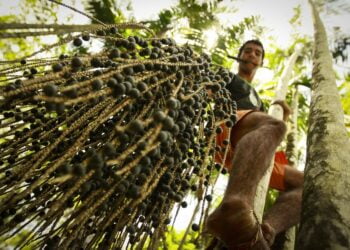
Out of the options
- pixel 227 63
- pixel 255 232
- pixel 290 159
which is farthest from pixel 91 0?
pixel 255 232

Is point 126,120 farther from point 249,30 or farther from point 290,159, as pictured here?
point 249,30

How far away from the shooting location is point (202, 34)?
19.0ft

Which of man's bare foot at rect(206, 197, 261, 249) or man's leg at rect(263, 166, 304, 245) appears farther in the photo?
man's leg at rect(263, 166, 304, 245)

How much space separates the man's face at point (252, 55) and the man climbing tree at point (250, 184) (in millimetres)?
778

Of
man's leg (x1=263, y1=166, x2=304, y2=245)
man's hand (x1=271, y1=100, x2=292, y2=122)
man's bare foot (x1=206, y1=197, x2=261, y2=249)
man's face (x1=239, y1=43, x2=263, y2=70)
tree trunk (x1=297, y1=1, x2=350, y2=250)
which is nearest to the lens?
tree trunk (x1=297, y1=1, x2=350, y2=250)

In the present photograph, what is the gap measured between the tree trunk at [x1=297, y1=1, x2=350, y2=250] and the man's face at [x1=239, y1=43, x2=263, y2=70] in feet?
4.63

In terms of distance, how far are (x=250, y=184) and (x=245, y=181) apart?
0.03 m

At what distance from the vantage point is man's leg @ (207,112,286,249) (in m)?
1.45

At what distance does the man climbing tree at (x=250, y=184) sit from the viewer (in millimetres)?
1463

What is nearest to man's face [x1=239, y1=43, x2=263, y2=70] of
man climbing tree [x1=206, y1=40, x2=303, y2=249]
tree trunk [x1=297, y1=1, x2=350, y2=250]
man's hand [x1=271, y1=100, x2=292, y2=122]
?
man's hand [x1=271, y1=100, x2=292, y2=122]

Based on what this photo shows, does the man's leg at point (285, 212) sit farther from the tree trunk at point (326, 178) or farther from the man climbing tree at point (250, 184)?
the tree trunk at point (326, 178)

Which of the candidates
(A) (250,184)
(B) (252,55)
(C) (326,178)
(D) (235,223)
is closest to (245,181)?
(A) (250,184)

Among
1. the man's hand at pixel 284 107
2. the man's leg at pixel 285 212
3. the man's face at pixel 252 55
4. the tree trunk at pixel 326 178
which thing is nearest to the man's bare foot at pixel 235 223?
the tree trunk at pixel 326 178

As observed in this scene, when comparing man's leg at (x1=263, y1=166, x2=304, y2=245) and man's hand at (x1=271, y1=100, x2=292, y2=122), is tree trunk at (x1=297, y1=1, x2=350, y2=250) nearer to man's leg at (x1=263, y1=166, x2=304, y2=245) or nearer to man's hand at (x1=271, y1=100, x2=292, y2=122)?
man's leg at (x1=263, y1=166, x2=304, y2=245)
